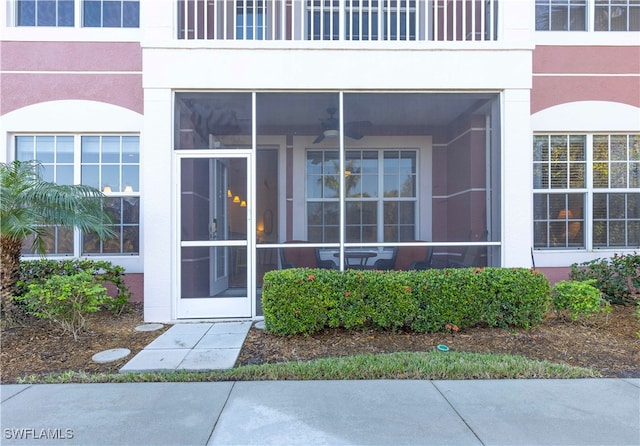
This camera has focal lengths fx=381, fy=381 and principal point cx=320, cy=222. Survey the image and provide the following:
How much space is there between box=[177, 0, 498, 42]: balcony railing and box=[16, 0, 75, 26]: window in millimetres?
2366

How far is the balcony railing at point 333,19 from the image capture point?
19.9 feet

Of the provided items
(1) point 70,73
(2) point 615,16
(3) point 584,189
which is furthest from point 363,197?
(2) point 615,16

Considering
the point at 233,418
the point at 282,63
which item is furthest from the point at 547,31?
the point at 233,418

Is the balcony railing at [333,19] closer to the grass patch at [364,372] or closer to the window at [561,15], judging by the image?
the window at [561,15]

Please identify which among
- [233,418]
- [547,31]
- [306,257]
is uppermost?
[547,31]

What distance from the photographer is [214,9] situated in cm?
630

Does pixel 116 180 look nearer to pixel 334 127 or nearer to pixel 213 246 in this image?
pixel 213 246

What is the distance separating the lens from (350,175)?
19.0 feet

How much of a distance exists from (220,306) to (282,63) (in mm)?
3670

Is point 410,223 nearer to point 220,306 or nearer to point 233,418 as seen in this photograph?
point 220,306

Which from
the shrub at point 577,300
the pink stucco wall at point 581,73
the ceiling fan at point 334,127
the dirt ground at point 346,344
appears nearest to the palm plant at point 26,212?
the dirt ground at point 346,344

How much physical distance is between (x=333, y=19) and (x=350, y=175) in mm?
3272

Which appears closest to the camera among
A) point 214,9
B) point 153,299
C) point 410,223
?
→ point 153,299

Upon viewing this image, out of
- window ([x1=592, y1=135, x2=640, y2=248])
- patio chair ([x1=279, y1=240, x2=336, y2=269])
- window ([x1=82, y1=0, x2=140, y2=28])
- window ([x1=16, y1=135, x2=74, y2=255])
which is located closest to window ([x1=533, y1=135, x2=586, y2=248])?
window ([x1=592, y1=135, x2=640, y2=248])
